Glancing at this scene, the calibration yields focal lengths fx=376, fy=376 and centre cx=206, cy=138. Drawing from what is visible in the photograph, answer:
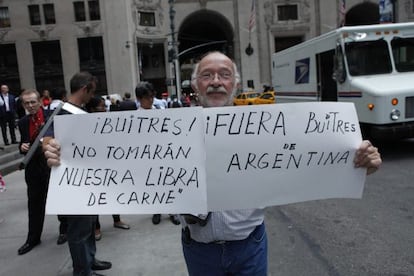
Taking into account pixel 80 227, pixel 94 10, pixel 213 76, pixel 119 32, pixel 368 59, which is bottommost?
pixel 80 227

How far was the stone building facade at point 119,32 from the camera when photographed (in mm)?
40125

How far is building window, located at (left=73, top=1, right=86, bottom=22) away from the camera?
40.3 m

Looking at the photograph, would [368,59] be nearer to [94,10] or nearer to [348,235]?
[348,235]

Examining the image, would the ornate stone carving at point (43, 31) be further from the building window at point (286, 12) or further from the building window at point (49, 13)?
the building window at point (286, 12)

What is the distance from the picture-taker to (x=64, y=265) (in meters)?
4.07

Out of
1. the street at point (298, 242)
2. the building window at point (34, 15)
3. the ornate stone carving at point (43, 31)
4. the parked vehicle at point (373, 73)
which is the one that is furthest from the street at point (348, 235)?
the building window at point (34, 15)

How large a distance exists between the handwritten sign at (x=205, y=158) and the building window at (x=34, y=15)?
4399 centimetres

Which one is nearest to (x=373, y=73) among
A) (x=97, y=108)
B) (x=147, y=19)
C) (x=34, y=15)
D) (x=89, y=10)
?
(x=97, y=108)

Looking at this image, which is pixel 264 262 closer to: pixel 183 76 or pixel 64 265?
pixel 64 265

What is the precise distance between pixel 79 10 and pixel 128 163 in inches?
1688

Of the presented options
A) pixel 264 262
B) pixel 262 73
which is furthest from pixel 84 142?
pixel 262 73

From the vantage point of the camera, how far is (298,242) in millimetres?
4309

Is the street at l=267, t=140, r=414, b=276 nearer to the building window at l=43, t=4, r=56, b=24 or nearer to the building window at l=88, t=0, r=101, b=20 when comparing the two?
the building window at l=88, t=0, r=101, b=20

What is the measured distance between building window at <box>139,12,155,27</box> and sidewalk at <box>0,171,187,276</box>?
130ft
